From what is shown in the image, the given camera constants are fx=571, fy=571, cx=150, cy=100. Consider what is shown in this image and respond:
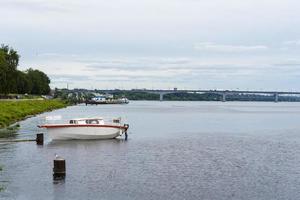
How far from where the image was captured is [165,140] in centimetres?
6347

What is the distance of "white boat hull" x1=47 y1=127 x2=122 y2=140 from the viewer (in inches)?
2355

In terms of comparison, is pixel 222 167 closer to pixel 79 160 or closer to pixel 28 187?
pixel 79 160

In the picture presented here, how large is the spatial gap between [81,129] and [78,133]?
20.9 inches

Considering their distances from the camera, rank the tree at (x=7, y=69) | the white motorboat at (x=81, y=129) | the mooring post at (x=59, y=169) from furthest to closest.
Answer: the tree at (x=7, y=69)
the white motorboat at (x=81, y=129)
the mooring post at (x=59, y=169)

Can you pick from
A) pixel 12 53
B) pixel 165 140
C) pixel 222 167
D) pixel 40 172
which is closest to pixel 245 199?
pixel 222 167

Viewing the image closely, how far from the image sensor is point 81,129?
60188 mm

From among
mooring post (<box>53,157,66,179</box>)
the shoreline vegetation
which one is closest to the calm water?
mooring post (<box>53,157,66,179</box>)

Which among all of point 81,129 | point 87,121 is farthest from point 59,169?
point 87,121

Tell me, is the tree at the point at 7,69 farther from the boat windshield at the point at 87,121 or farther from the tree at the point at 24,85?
the boat windshield at the point at 87,121

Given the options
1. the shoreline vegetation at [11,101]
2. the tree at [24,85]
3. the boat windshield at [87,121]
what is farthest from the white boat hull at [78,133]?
the tree at [24,85]

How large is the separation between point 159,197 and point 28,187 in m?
7.33

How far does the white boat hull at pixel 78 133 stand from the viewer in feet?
196

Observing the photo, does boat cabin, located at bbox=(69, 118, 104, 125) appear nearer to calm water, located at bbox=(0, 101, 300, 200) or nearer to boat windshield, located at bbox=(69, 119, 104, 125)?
boat windshield, located at bbox=(69, 119, 104, 125)

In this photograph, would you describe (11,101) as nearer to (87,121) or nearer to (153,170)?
(87,121)
